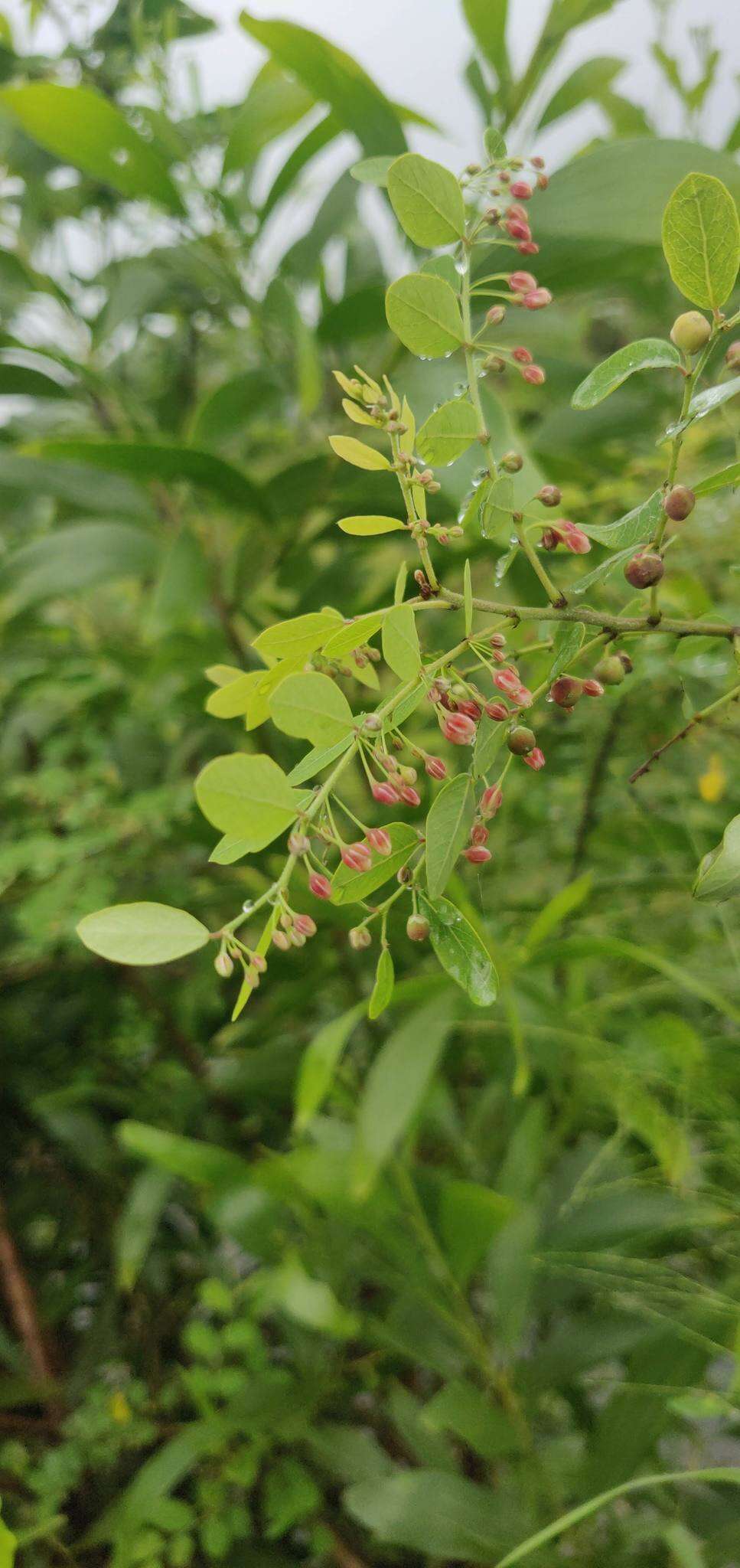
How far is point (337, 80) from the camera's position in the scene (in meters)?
0.37

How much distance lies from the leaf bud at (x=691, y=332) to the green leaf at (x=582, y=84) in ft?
1.24

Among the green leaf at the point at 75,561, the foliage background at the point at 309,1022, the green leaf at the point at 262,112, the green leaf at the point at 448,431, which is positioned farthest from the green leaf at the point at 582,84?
the green leaf at the point at 448,431

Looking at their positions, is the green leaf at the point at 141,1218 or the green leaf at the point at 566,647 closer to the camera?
the green leaf at the point at 566,647

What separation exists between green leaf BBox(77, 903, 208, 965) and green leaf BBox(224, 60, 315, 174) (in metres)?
0.46

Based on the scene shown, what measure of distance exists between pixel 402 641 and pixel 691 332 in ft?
0.20

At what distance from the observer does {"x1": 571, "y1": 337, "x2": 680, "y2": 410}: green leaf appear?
0.15m

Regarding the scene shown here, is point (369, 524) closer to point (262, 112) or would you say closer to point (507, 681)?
point (507, 681)

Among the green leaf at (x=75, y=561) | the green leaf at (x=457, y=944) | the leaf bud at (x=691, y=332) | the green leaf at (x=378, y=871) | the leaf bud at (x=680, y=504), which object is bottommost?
the green leaf at (x=75, y=561)

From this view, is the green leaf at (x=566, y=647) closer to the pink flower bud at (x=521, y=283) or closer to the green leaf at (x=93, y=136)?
the pink flower bud at (x=521, y=283)

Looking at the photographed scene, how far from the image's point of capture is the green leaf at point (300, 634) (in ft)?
0.51

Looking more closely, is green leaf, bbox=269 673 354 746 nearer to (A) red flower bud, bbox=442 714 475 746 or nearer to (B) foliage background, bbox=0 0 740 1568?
(A) red flower bud, bbox=442 714 475 746

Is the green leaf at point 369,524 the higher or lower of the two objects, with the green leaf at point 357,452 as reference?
lower

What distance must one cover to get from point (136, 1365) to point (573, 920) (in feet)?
1.21

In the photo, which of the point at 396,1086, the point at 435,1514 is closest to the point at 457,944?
the point at 396,1086
